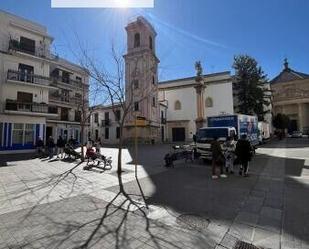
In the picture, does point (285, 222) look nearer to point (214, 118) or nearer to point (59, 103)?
point (214, 118)

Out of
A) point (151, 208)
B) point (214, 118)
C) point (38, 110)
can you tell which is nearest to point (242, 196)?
point (151, 208)

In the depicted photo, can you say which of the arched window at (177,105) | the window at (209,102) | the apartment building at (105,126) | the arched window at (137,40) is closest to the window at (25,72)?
the arched window at (137,40)

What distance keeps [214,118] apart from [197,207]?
1431 cm

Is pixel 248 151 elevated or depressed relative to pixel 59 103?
depressed

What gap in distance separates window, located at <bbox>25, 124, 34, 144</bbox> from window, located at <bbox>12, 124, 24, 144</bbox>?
1.54 feet

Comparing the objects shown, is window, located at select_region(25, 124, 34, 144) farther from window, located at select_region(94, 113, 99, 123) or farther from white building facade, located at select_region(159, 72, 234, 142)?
white building facade, located at select_region(159, 72, 234, 142)

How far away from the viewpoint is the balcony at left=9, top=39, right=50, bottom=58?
74.7ft

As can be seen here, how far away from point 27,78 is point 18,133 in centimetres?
590

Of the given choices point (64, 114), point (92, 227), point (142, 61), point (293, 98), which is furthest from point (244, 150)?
point (293, 98)

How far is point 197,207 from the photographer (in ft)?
19.0

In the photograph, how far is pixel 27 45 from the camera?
80.0ft

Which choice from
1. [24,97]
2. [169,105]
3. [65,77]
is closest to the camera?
[24,97]

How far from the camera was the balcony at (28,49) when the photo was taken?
22.8 meters

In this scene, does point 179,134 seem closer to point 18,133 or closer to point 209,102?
point 209,102
